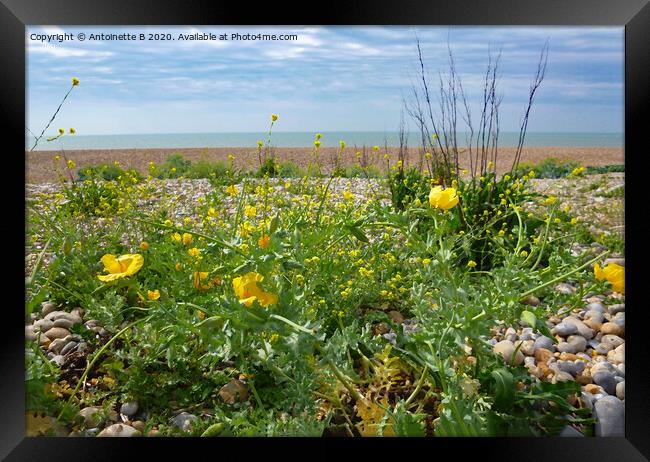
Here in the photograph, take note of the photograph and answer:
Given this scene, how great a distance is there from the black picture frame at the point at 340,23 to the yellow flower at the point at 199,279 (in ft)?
1.88

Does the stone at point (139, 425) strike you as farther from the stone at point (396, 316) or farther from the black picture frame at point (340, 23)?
the stone at point (396, 316)

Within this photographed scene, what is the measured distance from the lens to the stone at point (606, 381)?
2.26 m

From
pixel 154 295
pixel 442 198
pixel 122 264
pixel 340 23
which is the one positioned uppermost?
pixel 340 23

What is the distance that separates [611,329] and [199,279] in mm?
1698

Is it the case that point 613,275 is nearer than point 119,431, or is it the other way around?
point 613,275

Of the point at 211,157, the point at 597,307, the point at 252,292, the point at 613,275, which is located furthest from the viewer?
the point at 211,157

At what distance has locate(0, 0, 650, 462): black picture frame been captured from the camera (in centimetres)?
183

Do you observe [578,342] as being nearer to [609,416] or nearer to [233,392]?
[609,416]

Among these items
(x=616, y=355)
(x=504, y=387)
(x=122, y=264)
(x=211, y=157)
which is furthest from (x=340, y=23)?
(x=211, y=157)

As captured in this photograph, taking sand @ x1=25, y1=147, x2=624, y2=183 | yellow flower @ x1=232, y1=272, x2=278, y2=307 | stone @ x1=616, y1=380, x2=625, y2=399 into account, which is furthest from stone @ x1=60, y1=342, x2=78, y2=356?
stone @ x1=616, y1=380, x2=625, y2=399

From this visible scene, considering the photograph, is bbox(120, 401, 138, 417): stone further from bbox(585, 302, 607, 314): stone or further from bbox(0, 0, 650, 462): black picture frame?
bbox(585, 302, 607, 314): stone

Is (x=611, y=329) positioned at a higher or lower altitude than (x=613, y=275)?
lower

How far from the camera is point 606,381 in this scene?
227 centimetres
